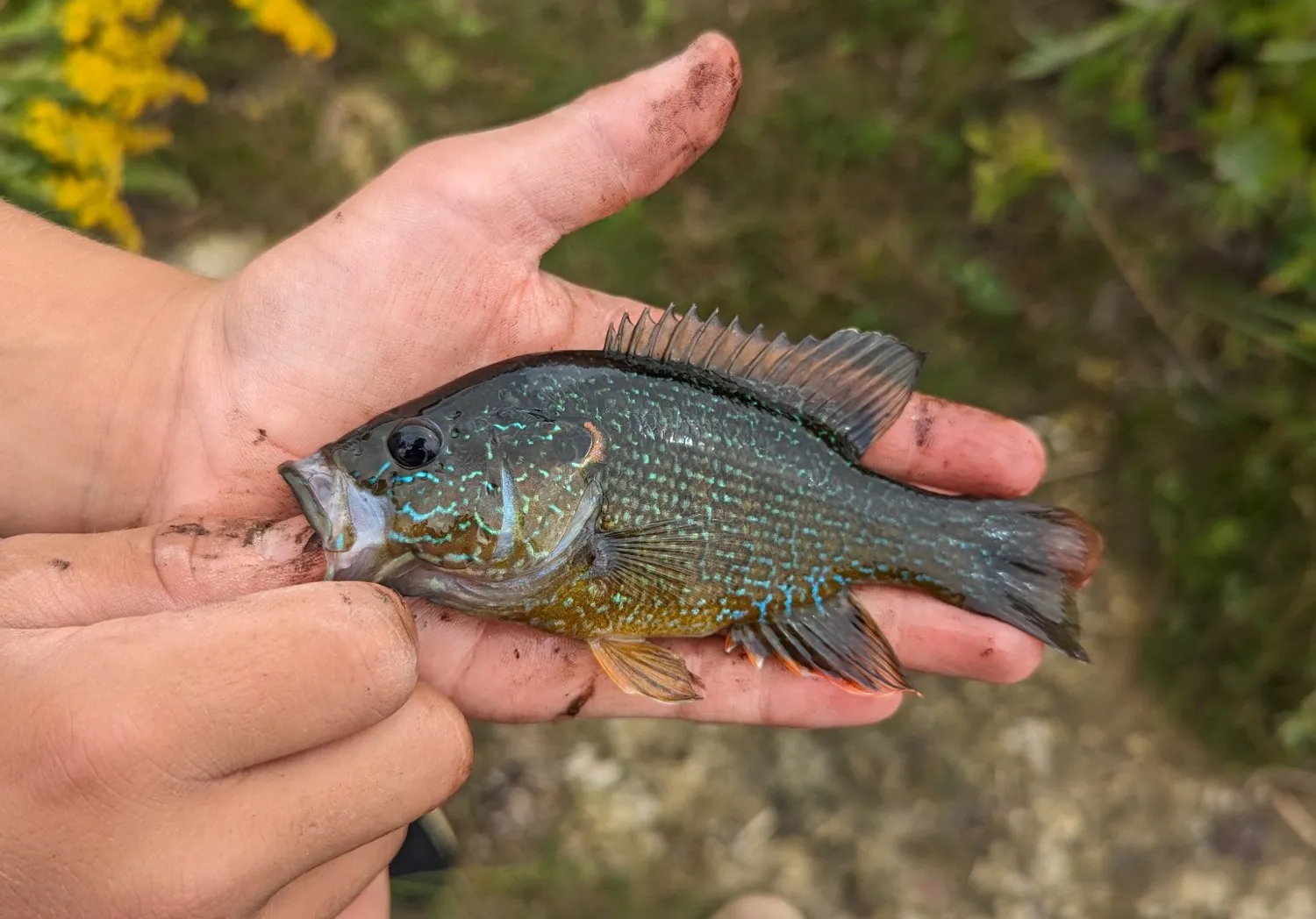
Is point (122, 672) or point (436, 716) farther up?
point (122, 672)

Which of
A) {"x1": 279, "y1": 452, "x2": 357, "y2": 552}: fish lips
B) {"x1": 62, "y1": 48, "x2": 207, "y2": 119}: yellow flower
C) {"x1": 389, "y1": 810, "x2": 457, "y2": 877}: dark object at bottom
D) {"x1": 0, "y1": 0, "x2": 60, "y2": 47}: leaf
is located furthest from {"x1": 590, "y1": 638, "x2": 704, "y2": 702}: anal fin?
{"x1": 0, "y1": 0, "x2": 60, "y2": 47}: leaf

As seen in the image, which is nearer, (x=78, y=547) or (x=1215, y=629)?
(x=78, y=547)

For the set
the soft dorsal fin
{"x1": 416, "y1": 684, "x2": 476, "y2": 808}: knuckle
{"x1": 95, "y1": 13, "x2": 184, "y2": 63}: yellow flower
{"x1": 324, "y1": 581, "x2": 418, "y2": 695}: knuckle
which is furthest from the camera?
{"x1": 95, "y1": 13, "x2": 184, "y2": 63}: yellow flower

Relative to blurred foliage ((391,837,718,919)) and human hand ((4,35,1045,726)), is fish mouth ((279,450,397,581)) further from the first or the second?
blurred foliage ((391,837,718,919))

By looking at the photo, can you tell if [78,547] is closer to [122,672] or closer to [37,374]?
[122,672]

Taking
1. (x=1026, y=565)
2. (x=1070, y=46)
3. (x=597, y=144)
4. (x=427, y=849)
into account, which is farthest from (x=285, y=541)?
(x=1070, y=46)

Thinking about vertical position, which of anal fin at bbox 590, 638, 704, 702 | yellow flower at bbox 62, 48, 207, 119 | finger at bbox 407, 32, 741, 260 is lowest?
anal fin at bbox 590, 638, 704, 702

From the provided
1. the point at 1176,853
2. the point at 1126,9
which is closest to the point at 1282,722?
the point at 1176,853

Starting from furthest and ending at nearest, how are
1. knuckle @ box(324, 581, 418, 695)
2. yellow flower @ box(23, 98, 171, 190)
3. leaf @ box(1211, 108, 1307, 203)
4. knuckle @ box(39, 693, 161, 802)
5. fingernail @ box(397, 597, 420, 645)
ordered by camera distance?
leaf @ box(1211, 108, 1307, 203)
yellow flower @ box(23, 98, 171, 190)
fingernail @ box(397, 597, 420, 645)
knuckle @ box(324, 581, 418, 695)
knuckle @ box(39, 693, 161, 802)
